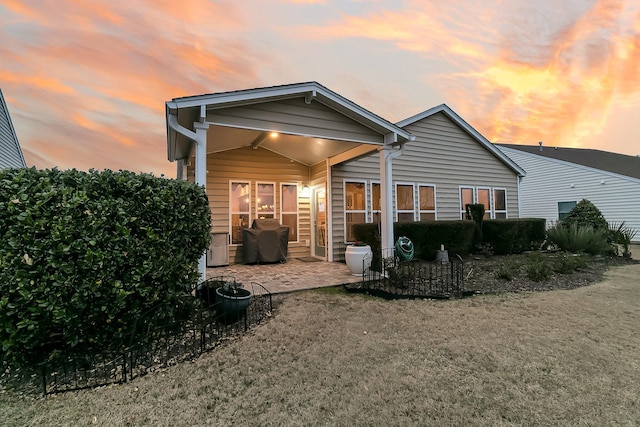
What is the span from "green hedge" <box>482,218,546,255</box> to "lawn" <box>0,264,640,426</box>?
5.48 meters

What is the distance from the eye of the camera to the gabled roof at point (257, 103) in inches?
183

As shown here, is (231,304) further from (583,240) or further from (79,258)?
(583,240)

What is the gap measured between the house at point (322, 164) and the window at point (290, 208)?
0.03 meters

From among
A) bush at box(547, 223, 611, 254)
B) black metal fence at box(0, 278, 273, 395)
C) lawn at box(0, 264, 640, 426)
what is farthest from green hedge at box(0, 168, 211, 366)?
bush at box(547, 223, 611, 254)

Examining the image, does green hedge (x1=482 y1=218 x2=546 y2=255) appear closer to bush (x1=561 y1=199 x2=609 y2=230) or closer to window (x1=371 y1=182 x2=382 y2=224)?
bush (x1=561 y1=199 x2=609 y2=230)

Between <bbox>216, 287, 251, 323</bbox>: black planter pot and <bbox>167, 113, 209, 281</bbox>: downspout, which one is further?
<bbox>167, 113, 209, 281</bbox>: downspout

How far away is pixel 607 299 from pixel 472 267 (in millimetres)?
2543

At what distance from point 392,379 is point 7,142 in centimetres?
1577

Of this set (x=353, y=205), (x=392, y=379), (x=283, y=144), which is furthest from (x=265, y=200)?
(x=392, y=379)

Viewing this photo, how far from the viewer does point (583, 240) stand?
8.82 meters

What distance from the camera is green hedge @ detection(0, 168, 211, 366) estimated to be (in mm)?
2451

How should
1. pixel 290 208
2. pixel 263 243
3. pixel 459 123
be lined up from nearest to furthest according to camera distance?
pixel 263 243 < pixel 290 208 < pixel 459 123

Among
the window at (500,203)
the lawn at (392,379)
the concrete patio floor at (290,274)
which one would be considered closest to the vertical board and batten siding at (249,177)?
the concrete patio floor at (290,274)

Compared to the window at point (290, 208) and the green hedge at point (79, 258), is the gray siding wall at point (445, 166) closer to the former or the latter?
the window at point (290, 208)
